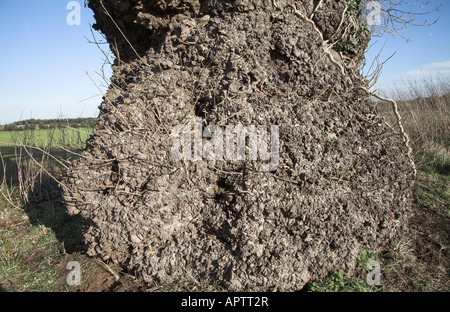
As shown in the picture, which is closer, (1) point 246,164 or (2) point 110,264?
(1) point 246,164

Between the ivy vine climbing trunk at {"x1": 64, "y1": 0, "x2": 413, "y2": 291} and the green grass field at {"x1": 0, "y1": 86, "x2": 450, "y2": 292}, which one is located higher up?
the ivy vine climbing trunk at {"x1": 64, "y1": 0, "x2": 413, "y2": 291}

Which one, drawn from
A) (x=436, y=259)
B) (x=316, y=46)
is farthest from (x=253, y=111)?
(x=436, y=259)

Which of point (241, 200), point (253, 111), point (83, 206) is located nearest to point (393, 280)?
point (241, 200)

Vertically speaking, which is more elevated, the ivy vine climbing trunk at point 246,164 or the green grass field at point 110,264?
the ivy vine climbing trunk at point 246,164

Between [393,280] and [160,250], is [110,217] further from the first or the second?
[393,280]

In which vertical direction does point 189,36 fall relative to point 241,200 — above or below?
above

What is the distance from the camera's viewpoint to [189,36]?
108 inches

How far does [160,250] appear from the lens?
233cm

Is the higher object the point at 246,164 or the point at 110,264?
the point at 246,164
